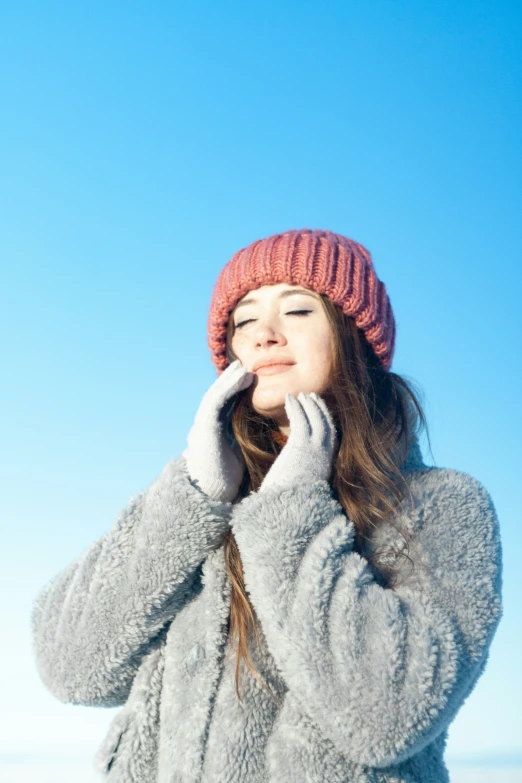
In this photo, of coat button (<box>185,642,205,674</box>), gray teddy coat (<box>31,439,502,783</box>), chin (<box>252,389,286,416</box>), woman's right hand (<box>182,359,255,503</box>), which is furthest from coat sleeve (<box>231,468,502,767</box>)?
chin (<box>252,389,286,416</box>)

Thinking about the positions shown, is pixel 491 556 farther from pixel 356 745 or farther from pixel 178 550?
pixel 178 550

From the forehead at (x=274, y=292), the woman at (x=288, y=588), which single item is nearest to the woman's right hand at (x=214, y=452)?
the woman at (x=288, y=588)

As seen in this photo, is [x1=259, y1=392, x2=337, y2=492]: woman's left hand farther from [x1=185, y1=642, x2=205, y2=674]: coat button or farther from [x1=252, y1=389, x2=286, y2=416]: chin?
[x1=185, y1=642, x2=205, y2=674]: coat button

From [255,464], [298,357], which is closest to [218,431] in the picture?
[255,464]

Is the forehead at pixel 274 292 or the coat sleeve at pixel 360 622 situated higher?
the forehead at pixel 274 292

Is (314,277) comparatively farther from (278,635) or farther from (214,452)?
(278,635)

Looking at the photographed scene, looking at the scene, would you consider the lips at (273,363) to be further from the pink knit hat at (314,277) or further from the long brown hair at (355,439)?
the pink knit hat at (314,277)

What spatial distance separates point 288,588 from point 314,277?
47.0 inches

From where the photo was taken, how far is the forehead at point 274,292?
112 inches

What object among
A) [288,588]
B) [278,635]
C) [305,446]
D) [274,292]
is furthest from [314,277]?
[278,635]

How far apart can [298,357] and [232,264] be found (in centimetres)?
55

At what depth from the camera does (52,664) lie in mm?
2406

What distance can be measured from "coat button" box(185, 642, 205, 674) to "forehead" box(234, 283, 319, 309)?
1.22 meters

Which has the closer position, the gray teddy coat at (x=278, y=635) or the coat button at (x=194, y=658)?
the gray teddy coat at (x=278, y=635)
